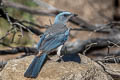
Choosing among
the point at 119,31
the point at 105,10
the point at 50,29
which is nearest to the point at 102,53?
the point at 119,31

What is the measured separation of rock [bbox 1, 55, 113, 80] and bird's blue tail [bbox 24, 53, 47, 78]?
0.06 metres

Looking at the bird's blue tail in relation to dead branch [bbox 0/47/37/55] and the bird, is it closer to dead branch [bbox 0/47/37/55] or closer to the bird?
the bird

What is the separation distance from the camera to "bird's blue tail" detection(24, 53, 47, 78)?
433 centimetres

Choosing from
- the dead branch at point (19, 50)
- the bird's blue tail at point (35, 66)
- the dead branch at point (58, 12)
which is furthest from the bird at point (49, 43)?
the dead branch at point (58, 12)

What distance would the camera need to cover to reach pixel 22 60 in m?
4.92

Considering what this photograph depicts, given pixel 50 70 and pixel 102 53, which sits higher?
pixel 50 70

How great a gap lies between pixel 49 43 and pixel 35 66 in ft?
2.46

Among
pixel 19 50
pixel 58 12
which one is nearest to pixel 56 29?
pixel 19 50

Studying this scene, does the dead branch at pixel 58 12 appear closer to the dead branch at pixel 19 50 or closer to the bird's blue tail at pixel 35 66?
the dead branch at pixel 19 50

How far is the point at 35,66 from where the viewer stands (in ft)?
14.8

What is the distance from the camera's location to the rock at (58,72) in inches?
172

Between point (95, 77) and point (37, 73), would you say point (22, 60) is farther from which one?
point (95, 77)

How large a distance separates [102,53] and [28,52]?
1990 millimetres

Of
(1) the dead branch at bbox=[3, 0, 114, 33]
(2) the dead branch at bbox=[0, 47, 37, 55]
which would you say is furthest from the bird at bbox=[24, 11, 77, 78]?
(1) the dead branch at bbox=[3, 0, 114, 33]
